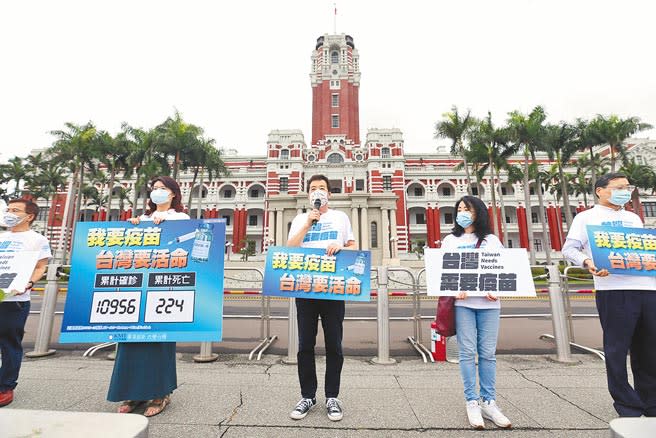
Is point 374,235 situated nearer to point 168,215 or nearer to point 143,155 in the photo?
point 143,155

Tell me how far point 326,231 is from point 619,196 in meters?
2.92

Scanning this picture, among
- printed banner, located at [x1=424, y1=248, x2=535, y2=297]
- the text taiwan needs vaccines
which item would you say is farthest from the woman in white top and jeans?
the text taiwan needs vaccines

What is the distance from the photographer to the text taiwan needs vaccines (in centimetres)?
349

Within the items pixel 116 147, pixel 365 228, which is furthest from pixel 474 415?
pixel 116 147

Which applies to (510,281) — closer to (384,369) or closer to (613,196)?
(613,196)

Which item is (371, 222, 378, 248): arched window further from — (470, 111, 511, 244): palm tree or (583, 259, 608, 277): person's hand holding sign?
(583, 259, 608, 277): person's hand holding sign

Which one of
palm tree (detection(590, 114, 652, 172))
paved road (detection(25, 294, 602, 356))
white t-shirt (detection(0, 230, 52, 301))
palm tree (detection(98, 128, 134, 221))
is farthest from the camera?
palm tree (detection(98, 128, 134, 221))

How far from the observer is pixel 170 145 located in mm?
32156

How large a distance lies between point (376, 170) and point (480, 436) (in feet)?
156

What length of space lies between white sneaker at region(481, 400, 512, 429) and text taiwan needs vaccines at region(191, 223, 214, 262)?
3003 millimetres

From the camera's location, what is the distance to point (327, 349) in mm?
3252

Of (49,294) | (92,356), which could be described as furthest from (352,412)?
(49,294)

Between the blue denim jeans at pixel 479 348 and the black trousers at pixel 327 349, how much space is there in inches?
44.7

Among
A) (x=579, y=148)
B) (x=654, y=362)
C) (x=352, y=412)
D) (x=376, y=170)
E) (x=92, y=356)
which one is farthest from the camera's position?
(x=376, y=170)
